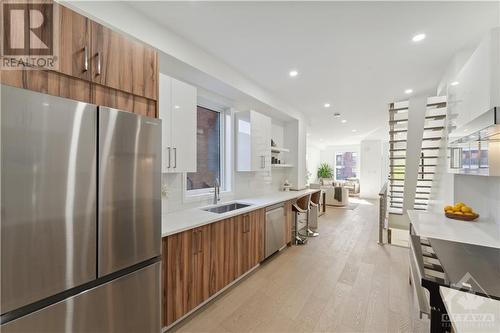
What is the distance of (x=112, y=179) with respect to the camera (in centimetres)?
136

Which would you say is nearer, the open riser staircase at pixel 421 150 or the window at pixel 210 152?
the window at pixel 210 152

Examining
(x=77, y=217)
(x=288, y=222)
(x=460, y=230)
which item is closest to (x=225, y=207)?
(x=288, y=222)

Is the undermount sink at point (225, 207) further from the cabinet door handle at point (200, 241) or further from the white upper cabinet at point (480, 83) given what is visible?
the white upper cabinet at point (480, 83)

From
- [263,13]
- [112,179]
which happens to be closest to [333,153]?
[263,13]

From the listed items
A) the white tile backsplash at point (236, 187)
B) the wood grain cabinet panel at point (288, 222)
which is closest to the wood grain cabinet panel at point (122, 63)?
the white tile backsplash at point (236, 187)

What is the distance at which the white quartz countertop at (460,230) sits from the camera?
1718 millimetres

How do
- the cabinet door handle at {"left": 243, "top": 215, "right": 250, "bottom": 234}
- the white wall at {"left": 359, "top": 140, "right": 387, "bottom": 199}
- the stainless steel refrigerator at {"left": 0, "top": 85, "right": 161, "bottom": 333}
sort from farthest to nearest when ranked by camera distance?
1. the white wall at {"left": 359, "top": 140, "right": 387, "bottom": 199}
2. the cabinet door handle at {"left": 243, "top": 215, "right": 250, "bottom": 234}
3. the stainless steel refrigerator at {"left": 0, "top": 85, "right": 161, "bottom": 333}

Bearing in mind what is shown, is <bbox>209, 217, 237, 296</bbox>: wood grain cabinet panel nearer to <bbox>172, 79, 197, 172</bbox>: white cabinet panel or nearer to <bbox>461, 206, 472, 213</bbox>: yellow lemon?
<bbox>172, 79, 197, 172</bbox>: white cabinet panel

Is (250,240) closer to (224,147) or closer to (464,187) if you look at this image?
(224,147)

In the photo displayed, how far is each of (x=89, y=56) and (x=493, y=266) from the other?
283 cm

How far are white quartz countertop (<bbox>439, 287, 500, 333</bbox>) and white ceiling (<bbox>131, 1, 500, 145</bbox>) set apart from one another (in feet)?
6.90

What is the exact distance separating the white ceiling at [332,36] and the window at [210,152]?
81 cm

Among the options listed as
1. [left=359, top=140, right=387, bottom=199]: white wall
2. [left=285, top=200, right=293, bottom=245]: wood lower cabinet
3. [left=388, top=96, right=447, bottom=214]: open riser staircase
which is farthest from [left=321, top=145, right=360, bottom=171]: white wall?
[left=285, top=200, right=293, bottom=245]: wood lower cabinet

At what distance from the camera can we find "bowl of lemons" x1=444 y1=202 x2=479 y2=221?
2199 millimetres
